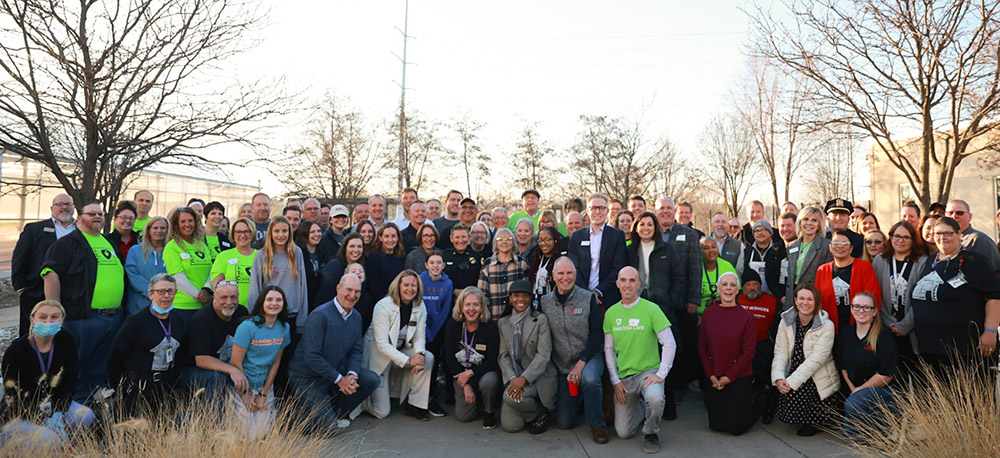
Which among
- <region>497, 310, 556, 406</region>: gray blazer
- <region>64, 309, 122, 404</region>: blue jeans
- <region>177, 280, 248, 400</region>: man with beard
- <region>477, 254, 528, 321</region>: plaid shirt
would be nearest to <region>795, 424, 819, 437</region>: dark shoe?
<region>497, 310, 556, 406</region>: gray blazer

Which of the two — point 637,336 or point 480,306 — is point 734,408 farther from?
point 480,306

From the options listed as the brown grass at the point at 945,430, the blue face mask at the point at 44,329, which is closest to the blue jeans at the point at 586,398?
the brown grass at the point at 945,430

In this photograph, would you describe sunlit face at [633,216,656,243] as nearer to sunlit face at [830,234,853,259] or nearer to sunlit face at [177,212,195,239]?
sunlit face at [830,234,853,259]

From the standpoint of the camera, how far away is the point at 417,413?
→ 19.7 ft

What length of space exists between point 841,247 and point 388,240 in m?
4.55

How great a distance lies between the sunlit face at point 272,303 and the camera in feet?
17.6

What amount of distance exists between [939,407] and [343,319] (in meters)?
4.68

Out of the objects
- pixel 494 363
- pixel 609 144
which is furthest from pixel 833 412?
pixel 609 144

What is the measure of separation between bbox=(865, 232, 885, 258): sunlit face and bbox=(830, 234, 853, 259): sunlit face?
47 cm

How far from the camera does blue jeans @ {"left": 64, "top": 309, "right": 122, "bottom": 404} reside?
561cm

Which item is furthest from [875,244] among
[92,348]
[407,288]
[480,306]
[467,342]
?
[92,348]

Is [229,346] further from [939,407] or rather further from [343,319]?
[939,407]

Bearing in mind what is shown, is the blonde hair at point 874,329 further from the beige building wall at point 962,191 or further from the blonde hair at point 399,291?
the beige building wall at point 962,191

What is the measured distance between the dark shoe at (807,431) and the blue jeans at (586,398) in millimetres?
1753
